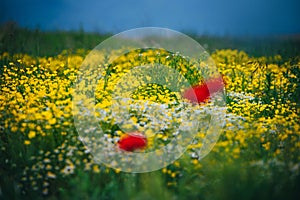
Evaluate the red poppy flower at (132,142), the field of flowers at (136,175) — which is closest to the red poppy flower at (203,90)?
the field of flowers at (136,175)

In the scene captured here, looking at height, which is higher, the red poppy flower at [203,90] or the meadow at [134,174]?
the red poppy flower at [203,90]

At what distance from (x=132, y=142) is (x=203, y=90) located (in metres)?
3.56

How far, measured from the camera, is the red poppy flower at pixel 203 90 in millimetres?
7745

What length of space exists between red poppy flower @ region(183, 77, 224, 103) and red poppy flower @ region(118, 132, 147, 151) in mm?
2569

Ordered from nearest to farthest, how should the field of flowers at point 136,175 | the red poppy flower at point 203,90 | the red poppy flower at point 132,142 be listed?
the field of flowers at point 136,175
the red poppy flower at point 132,142
the red poppy flower at point 203,90

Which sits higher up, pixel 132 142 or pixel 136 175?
pixel 132 142

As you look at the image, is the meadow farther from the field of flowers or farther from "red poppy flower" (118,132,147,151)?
"red poppy flower" (118,132,147,151)

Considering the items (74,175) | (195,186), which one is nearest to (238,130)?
(195,186)

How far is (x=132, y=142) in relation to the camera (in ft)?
16.7

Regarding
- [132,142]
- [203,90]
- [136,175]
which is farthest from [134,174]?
[203,90]

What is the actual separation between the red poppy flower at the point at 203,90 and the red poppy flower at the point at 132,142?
8.43 feet

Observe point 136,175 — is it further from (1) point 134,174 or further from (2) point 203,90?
(2) point 203,90

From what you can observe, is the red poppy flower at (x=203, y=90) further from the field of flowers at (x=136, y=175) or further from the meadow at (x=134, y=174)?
the field of flowers at (x=136, y=175)

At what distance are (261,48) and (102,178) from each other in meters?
10.9
